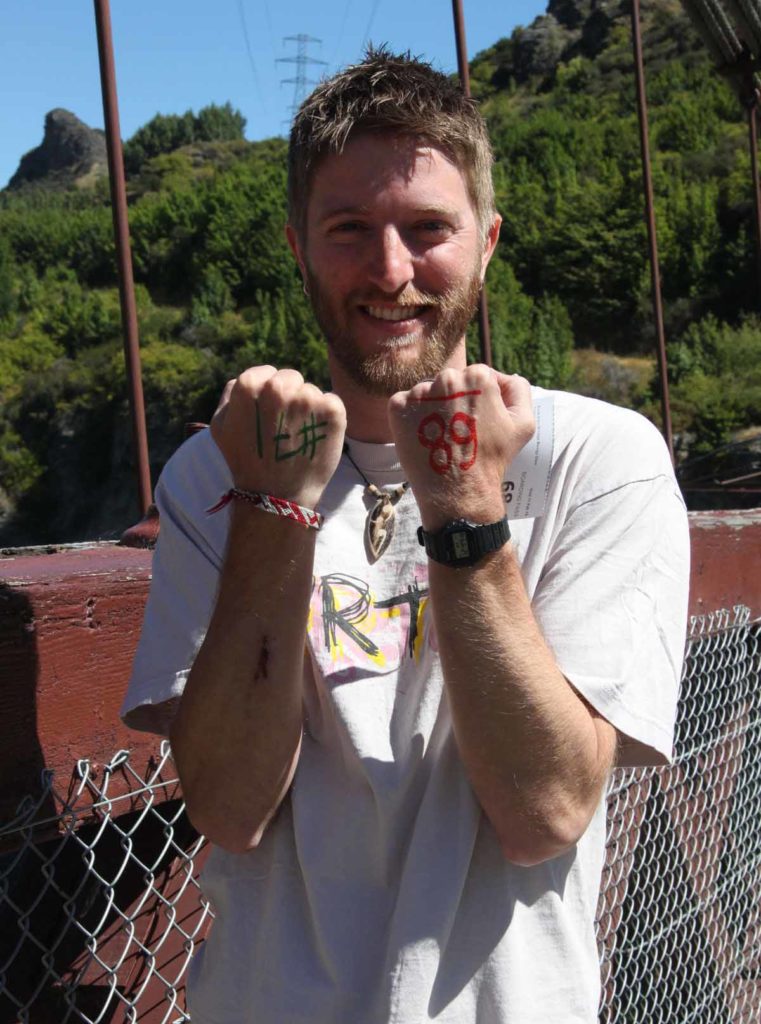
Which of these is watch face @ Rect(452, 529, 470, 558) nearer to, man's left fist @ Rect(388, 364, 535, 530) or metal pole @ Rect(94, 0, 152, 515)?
man's left fist @ Rect(388, 364, 535, 530)

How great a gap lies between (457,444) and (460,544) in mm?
100

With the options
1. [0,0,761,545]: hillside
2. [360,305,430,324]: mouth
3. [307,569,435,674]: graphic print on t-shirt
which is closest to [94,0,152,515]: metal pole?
[360,305,430,324]: mouth

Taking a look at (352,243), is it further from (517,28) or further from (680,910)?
(517,28)

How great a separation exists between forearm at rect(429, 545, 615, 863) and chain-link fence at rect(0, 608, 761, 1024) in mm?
626

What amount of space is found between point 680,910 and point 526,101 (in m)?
53.4

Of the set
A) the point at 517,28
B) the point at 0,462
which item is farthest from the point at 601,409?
the point at 517,28

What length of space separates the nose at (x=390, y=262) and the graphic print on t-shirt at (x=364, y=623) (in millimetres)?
368

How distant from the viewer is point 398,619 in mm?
1221

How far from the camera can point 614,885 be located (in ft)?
7.34

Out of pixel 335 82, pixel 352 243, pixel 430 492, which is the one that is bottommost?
pixel 430 492

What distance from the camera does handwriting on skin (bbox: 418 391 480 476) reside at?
1.06 metres

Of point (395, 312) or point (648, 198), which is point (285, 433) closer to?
point (395, 312)

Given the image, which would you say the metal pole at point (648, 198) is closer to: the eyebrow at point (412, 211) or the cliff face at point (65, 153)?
the eyebrow at point (412, 211)

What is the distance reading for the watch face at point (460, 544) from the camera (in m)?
1.03
